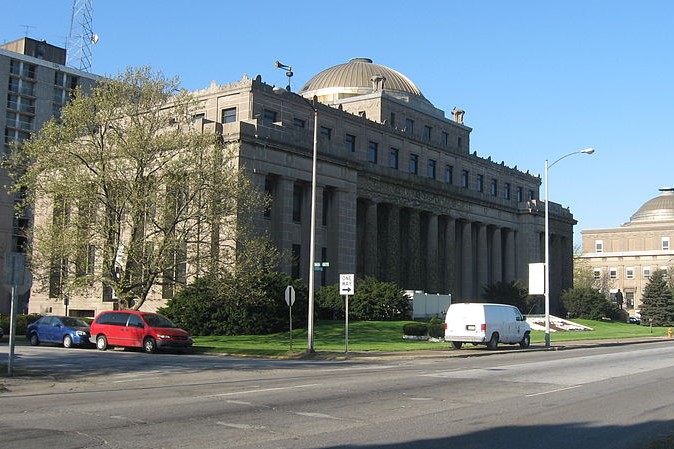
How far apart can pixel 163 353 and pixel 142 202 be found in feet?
28.7

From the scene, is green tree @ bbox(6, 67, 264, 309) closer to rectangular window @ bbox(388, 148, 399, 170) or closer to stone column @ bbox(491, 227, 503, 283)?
rectangular window @ bbox(388, 148, 399, 170)

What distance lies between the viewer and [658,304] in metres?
85.8

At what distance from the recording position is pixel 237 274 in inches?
1486

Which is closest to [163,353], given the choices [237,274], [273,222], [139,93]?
[237,274]

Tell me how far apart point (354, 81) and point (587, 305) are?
1400 inches

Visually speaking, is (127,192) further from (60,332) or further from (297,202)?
(297,202)

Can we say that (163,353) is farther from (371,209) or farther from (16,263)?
(371,209)

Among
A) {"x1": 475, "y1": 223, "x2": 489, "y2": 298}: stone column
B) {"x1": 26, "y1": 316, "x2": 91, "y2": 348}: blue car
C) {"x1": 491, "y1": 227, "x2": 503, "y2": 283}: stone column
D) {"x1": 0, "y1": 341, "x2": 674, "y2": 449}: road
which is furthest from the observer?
{"x1": 491, "y1": 227, "x2": 503, "y2": 283}: stone column

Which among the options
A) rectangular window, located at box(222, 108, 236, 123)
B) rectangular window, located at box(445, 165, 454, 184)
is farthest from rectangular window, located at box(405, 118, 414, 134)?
rectangular window, located at box(222, 108, 236, 123)

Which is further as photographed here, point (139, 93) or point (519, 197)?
point (519, 197)

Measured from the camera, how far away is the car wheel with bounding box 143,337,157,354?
30.2m

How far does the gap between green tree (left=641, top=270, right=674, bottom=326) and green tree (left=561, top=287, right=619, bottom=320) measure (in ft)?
20.3

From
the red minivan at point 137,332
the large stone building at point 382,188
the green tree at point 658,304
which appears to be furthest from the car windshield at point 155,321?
the green tree at point 658,304

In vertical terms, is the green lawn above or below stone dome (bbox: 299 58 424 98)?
below
